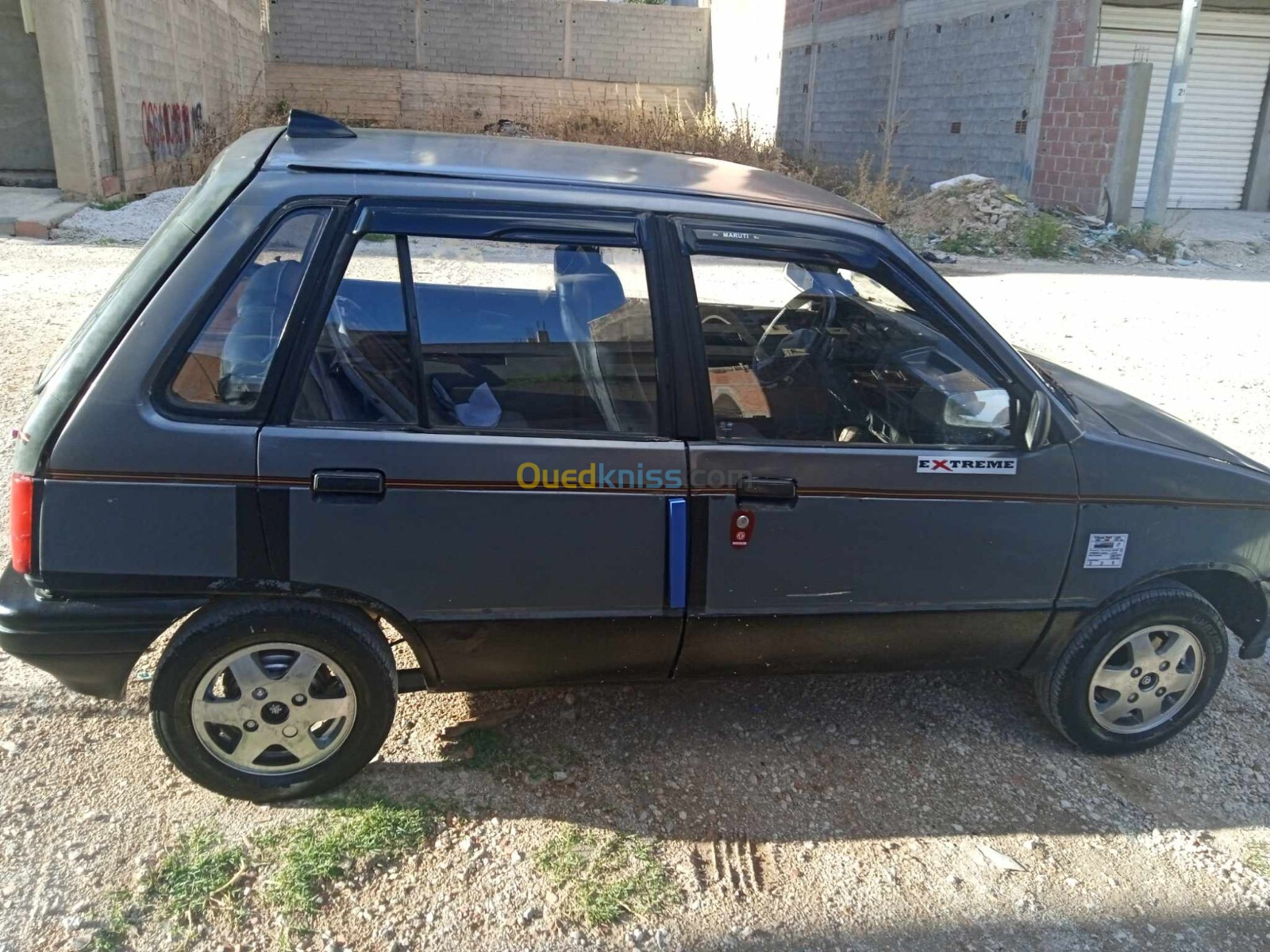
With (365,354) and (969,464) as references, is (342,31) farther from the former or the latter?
(969,464)

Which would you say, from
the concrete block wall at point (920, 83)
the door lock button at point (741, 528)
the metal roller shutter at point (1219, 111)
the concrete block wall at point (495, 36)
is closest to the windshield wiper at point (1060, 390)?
the door lock button at point (741, 528)

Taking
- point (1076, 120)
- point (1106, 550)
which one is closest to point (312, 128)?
point (1106, 550)

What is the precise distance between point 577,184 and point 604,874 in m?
1.94

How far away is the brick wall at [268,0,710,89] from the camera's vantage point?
27.2m

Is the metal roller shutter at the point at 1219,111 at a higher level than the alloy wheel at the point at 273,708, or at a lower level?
higher

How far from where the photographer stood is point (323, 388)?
2.73m

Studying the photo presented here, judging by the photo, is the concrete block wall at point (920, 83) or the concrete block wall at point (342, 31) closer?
the concrete block wall at point (920, 83)

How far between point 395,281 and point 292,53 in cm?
2812

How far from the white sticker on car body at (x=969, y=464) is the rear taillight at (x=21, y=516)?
243 centimetres

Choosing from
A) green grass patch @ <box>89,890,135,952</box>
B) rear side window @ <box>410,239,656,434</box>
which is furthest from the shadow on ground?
rear side window @ <box>410,239,656,434</box>

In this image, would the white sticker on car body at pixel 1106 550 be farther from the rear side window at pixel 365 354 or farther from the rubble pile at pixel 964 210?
the rubble pile at pixel 964 210

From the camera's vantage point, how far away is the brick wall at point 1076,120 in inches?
556

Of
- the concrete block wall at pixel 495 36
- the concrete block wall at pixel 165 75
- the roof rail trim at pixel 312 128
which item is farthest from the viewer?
the concrete block wall at pixel 495 36

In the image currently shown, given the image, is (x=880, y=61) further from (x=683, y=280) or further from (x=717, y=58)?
(x=683, y=280)
